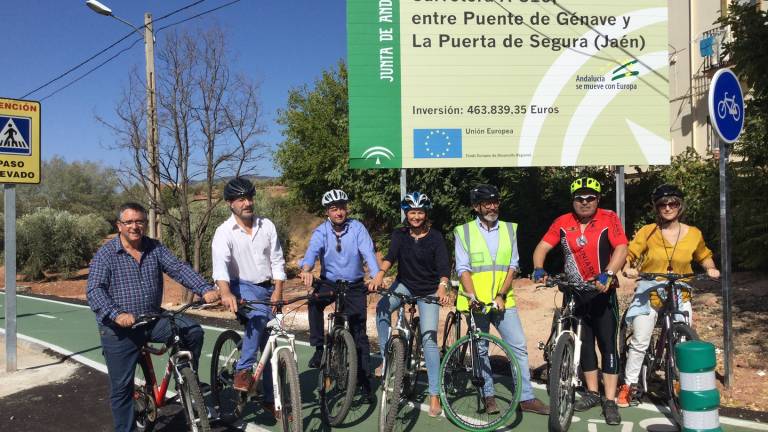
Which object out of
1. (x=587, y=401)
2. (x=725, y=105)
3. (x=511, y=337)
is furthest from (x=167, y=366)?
(x=725, y=105)

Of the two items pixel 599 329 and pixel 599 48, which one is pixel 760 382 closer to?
pixel 599 329

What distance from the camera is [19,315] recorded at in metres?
12.9

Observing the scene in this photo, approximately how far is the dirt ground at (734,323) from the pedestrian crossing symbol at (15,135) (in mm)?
3963

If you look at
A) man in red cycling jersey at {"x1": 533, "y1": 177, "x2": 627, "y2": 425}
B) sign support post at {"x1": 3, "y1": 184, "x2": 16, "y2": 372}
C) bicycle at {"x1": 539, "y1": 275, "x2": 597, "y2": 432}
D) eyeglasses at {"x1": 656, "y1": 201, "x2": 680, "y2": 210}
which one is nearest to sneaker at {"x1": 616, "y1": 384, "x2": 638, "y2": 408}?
man in red cycling jersey at {"x1": 533, "y1": 177, "x2": 627, "y2": 425}

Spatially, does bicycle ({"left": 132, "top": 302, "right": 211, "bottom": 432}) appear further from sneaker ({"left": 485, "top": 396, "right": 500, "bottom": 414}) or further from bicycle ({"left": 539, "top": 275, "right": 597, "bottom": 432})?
bicycle ({"left": 539, "top": 275, "right": 597, "bottom": 432})

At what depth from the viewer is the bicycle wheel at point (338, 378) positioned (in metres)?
4.89

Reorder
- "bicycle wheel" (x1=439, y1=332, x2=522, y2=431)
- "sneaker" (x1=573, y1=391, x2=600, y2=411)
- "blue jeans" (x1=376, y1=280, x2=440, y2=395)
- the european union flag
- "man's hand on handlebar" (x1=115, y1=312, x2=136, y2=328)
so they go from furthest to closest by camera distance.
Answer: the european union flag < "sneaker" (x1=573, y1=391, x2=600, y2=411) < "blue jeans" (x1=376, y1=280, x2=440, y2=395) < "bicycle wheel" (x1=439, y1=332, x2=522, y2=431) < "man's hand on handlebar" (x1=115, y1=312, x2=136, y2=328)

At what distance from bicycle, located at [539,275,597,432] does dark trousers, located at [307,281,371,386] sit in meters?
1.72

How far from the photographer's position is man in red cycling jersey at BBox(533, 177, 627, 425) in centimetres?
491

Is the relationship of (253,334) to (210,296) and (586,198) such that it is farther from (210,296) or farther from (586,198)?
(586,198)

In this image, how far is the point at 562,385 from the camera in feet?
14.9

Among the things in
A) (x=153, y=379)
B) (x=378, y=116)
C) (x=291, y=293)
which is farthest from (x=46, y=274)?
(x=153, y=379)

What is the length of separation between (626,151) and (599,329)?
5.59 meters

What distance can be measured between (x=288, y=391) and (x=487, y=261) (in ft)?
6.26
